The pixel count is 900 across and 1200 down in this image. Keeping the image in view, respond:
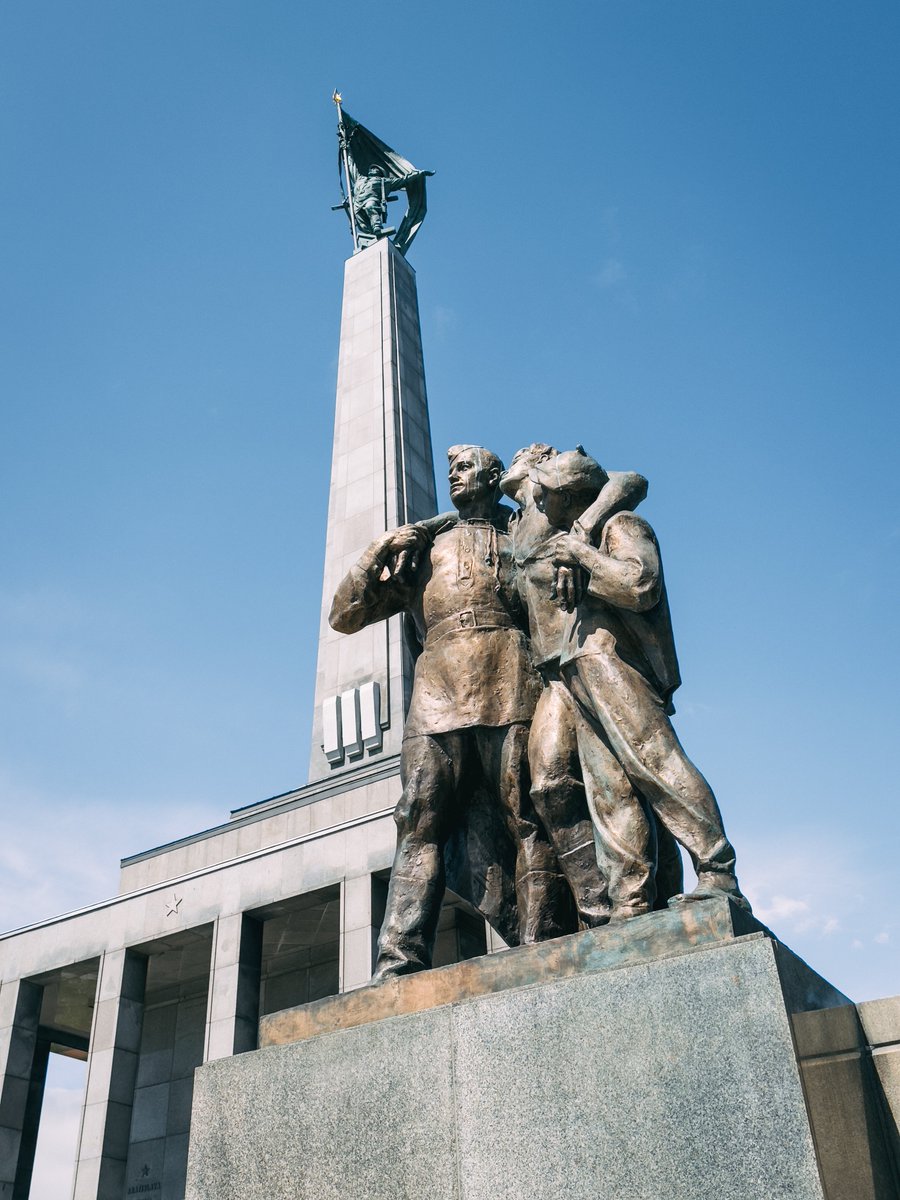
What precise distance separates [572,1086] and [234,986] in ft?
60.6

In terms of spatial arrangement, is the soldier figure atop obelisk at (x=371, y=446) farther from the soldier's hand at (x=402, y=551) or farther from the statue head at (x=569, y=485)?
the statue head at (x=569, y=485)

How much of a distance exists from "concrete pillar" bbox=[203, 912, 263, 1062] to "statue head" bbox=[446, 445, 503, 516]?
1652 cm

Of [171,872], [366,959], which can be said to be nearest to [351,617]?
[366,959]

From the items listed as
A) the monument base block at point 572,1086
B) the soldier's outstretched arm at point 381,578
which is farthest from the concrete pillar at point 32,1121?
the monument base block at point 572,1086

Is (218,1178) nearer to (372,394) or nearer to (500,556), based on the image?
(500,556)

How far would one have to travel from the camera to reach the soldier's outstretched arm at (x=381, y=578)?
7.32m

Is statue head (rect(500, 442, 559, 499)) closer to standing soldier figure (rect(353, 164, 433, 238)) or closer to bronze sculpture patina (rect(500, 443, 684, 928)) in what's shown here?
bronze sculpture patina (rect(500, 443, 684, 928))

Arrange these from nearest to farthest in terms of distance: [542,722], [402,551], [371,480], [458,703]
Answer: [542,722] < [458,703] < [402,551] < [371,480]

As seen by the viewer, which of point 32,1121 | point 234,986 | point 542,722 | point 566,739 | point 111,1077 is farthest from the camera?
point 32,1121

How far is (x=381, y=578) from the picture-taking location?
24.2 ft

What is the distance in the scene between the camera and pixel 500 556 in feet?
23.7

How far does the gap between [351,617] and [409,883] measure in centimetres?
180

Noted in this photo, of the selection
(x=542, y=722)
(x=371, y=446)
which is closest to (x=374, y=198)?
(x=371, y=446)

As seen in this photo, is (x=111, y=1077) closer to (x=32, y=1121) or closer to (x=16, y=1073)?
(x=16, y=1073)
